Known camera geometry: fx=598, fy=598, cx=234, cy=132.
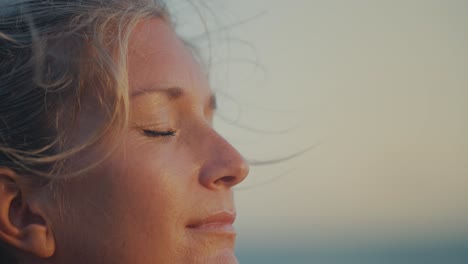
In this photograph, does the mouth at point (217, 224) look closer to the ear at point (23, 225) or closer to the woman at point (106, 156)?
the woman at point (106, 156)

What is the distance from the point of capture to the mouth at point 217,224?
5.76 ft

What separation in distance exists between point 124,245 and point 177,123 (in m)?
0.40

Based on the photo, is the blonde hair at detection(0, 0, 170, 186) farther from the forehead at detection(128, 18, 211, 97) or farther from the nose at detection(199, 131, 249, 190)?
the nose at detection(199, 131, 249, 190)

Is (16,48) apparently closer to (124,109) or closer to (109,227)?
(124,109)

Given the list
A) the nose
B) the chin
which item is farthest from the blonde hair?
the chin

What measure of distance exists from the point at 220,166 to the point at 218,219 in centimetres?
16

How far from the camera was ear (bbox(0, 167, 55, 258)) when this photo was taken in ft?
5.74

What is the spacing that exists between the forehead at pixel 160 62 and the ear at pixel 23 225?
46 cm

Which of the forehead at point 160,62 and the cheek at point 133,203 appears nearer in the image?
the cheek at point 133,203

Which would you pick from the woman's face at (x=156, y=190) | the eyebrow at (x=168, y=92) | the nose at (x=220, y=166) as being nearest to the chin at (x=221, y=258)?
the woman's face at (x=156, y=190)

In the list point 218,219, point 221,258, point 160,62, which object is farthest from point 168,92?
point 221,258

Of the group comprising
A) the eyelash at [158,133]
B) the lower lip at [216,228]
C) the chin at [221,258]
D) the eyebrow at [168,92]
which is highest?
the eyebrow at [168,92]

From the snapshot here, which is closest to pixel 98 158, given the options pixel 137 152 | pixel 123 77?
pixel 137 152

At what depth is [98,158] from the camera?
1.76m
